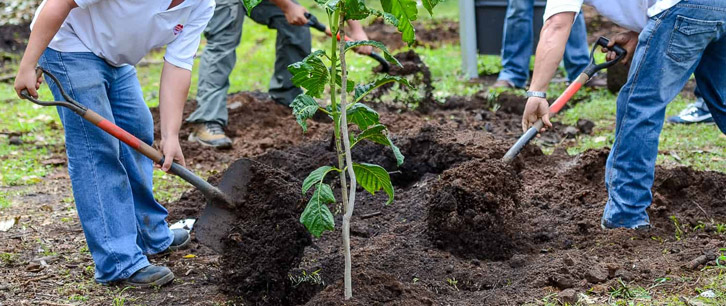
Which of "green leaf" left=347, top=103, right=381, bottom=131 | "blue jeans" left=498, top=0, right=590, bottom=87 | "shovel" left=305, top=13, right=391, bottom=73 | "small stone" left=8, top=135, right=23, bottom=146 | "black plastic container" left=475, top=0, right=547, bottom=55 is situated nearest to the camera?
"green leaf" left=347, top=103, right=381, bottom=131

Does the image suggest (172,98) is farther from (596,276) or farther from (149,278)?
(596,276)

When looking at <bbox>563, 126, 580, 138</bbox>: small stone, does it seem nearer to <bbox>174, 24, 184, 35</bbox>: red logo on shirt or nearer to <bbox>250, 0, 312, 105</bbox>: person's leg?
<bbox>250, 0, 312, 105</bbox>: person's leg

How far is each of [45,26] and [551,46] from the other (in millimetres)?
2271

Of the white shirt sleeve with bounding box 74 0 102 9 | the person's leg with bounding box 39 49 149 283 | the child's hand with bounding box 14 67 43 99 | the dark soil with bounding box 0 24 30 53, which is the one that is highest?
the white shirt sleeve with bounding box 74 0 102 9

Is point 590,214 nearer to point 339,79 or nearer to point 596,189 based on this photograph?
point 596,189

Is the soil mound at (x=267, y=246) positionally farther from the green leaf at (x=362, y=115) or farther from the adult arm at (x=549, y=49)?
the adult arm at (x=549, y=49)

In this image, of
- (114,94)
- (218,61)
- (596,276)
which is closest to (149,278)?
(114,94)

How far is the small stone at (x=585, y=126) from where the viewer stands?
6410mm

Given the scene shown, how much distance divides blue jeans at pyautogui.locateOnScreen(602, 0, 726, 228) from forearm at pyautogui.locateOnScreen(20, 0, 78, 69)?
102 inches

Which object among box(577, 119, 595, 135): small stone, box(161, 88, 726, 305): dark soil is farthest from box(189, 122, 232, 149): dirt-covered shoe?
box(577, 119, 595, 135): small stone

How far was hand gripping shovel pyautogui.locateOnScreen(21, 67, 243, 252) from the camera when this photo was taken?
361cm

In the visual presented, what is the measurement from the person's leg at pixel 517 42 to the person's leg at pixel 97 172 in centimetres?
478

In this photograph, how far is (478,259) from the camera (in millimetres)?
3998

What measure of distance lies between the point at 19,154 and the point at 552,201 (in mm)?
4165
